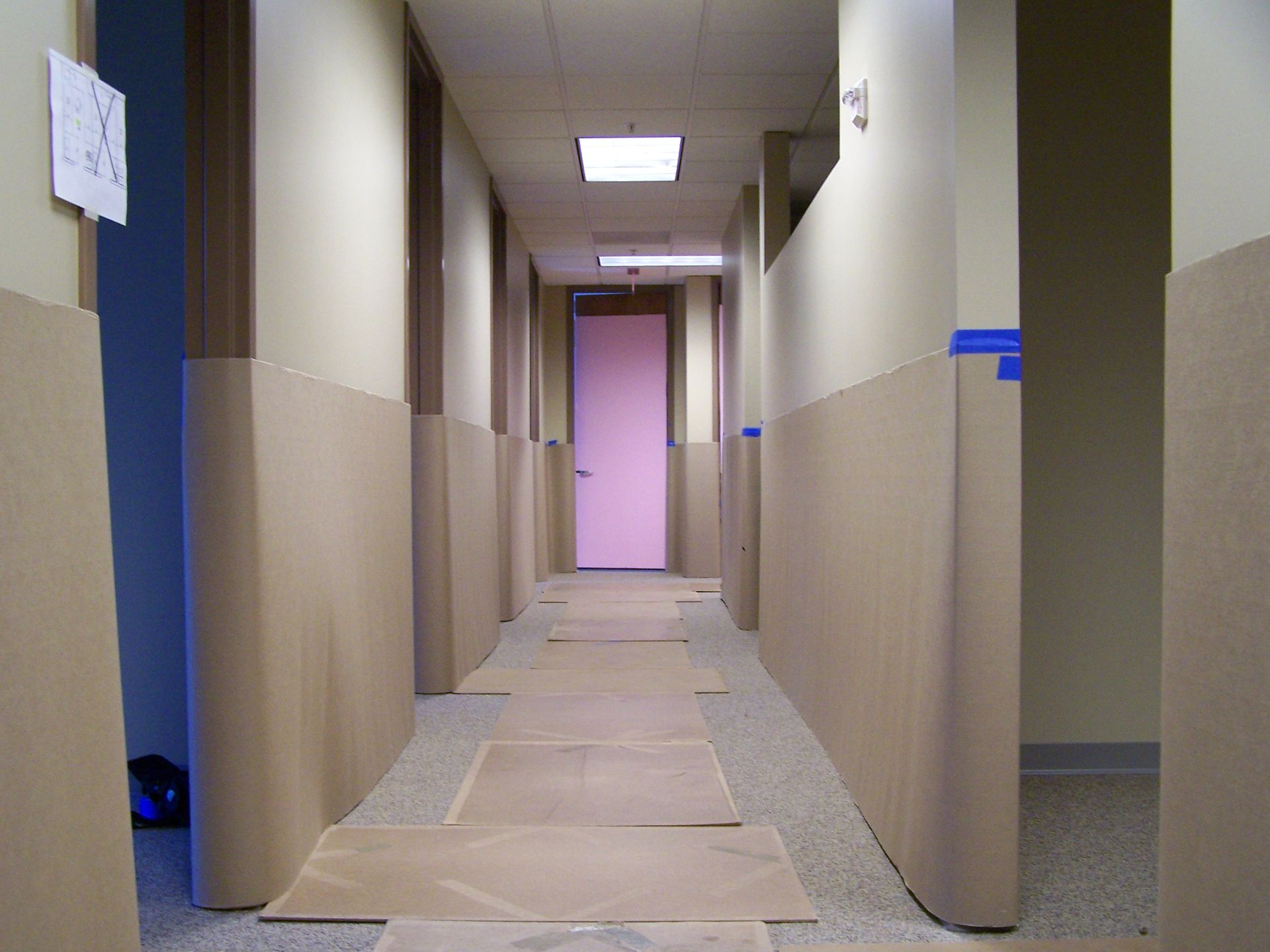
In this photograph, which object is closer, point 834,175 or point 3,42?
point 3,42

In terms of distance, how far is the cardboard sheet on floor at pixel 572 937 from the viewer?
1.88 metres

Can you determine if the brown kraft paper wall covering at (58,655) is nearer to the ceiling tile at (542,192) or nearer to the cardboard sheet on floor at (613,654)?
the cardboard sheet on floor at (613,654)

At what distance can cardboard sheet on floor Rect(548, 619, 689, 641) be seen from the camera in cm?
542

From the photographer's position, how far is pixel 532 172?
5.60m

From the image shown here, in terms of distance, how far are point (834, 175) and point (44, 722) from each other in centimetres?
269

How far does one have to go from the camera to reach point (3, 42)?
1284mm

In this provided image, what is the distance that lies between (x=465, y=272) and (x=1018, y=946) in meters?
3.73

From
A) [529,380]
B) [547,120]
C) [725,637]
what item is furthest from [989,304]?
[529,380]

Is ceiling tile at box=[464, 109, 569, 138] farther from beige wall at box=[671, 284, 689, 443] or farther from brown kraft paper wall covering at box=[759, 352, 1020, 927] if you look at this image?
beige wall at box=[671, 284, 689, 443]

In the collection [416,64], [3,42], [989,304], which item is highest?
[416,64]

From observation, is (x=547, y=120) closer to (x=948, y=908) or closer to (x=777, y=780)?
(x=777, y=780)

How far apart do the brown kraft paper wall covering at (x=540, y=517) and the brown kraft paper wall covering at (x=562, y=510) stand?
0.35 m

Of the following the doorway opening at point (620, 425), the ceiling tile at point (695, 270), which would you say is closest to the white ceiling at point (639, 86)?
the ceiling tile at point (695, 270)

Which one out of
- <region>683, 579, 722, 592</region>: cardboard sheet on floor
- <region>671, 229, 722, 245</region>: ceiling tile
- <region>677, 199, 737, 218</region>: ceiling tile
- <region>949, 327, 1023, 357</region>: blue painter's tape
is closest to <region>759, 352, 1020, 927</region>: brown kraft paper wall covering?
<region>949, 327, 1023, 357</region>: blue painter's tape
